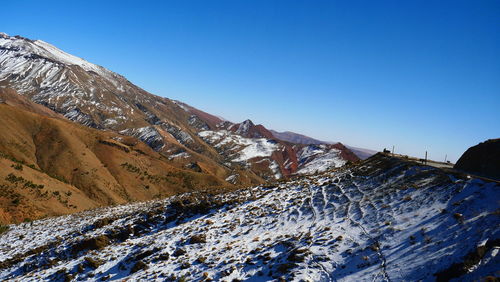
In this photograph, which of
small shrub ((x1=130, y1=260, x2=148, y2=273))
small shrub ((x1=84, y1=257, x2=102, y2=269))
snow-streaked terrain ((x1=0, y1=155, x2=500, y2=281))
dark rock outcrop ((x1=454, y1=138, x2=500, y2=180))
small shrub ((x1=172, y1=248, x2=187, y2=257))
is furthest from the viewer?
dark rock outcrop ((x1=454, y1=138, x2=500, y2=180))

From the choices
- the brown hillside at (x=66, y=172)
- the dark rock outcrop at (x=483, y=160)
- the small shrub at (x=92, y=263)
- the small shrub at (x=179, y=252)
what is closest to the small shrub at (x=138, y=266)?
the small shrub at (x=179, y=252)

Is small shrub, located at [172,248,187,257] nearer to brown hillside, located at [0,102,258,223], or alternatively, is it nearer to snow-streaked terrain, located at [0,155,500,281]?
snow-streaked terrain, located at [0,155,500,281]

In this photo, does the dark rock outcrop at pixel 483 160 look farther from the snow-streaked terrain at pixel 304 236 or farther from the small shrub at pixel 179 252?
the small shrub at pixel 179 252

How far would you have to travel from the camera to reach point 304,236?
53.9ft

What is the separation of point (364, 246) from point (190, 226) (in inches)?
504

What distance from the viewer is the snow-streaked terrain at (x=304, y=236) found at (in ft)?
40.5

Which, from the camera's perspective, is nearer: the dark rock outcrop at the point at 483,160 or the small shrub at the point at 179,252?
the small shrub at the point at 179,252

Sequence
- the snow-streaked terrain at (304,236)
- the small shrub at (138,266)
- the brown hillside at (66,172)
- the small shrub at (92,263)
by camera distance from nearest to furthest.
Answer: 1. the snow-streaked terrain at (304,236)
2. the small shrub at (138,266)
3. the small shrub at (92,263)
4. the brown hillside at (66,172)

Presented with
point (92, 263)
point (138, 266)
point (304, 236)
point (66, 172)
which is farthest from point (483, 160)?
point (66, 172)

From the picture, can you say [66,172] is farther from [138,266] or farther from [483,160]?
[483,160]

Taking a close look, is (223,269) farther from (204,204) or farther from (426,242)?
(204,204)

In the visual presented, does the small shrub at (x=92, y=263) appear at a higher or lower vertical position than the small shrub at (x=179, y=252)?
lower

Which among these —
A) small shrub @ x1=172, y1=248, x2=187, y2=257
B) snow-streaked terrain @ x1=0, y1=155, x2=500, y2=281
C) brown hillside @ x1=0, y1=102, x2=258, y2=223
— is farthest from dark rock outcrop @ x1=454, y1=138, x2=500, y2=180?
brown hillside @ x1=0, y1=102, x2=258, y2=223

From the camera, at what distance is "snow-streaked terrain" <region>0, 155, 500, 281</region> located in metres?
12.3
